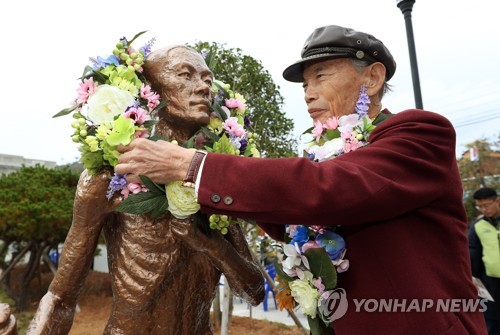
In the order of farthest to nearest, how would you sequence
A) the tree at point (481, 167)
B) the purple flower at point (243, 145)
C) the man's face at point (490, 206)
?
the tree at point (481, 167), the man's face at point (490, 206), the purple flower at point (243, 145)

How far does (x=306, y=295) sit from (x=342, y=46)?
1063mm

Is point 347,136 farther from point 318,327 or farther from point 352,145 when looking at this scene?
point 318,327

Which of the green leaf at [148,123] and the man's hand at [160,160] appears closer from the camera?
the man's hand at [160,160]

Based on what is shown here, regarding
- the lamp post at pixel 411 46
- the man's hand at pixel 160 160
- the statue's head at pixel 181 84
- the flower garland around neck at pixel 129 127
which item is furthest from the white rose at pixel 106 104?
the lamp post at pixel 411 46

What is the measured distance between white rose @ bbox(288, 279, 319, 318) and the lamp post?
315 cm

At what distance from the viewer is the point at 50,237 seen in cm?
916

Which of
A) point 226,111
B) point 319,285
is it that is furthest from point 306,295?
point 226,111

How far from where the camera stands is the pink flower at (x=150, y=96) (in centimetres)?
218

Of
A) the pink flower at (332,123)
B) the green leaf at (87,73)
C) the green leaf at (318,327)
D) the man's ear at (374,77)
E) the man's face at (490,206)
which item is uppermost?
the green leaf at (87,73)

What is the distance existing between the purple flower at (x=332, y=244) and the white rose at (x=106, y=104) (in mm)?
1023

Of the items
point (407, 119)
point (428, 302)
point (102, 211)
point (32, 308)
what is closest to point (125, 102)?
point (102, 211)

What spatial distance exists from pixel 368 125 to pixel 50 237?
8.61m

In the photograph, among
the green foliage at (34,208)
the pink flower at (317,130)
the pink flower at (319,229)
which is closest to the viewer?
the pink flower at (319,229)

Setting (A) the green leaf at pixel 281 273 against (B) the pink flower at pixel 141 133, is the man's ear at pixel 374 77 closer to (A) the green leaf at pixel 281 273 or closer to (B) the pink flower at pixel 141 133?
(A) the green leaf at pixel 281 273
